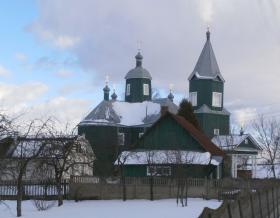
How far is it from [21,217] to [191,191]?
22.4 metres

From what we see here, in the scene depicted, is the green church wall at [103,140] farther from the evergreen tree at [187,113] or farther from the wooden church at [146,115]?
the evergreen tree at [187,113]

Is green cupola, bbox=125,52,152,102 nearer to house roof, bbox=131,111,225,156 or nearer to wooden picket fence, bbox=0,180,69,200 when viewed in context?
house roof, bbox=131,111,225,156

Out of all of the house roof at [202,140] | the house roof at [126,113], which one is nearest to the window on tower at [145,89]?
the house roof at [126,113]

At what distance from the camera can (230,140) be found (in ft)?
285

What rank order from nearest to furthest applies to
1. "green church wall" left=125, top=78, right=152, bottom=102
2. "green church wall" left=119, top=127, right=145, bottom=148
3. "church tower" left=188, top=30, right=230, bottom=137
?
"church tower" left=188, top=30, right=230, bottom=137 → "green church wall" left=119, top=127, right=145, bottom=148 → "green church wall" left=125, top=78, right=152, bottom=102

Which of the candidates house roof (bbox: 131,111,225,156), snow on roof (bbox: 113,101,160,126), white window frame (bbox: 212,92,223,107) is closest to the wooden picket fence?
house roof (bbox: 131,111,225,156)

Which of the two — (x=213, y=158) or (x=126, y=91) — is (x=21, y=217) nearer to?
(x=213, y=158)

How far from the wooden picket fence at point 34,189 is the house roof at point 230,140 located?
164 ft

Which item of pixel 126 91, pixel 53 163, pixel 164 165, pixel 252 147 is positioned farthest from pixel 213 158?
pixel 126 91

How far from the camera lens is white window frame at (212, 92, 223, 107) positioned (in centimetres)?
9293

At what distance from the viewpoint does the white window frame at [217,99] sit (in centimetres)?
9293

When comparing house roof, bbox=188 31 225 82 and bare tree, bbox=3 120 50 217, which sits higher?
house roof, bbox=188 31 225 82

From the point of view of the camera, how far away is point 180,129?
6016 cm

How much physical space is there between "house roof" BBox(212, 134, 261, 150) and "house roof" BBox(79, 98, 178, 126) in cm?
918
